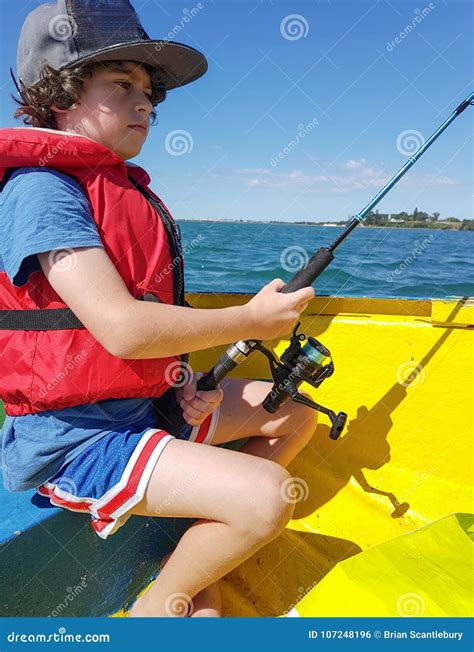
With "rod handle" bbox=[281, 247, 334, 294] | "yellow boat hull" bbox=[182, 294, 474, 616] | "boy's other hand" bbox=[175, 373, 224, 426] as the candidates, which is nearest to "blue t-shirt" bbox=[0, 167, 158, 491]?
"boy's other hand" bbox=[175, 373, 224, 426]

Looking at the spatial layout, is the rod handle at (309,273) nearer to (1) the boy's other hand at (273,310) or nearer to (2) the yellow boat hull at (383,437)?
(1) the boy's other hand at (273,310)

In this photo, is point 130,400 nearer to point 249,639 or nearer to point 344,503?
point 249,639

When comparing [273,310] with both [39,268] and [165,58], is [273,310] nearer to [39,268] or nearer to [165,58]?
[39,268]

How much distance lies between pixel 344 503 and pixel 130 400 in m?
0.95

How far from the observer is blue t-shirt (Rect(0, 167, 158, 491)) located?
1.33m

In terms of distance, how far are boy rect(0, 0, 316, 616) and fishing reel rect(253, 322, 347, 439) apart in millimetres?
153

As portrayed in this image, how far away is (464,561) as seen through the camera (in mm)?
1496

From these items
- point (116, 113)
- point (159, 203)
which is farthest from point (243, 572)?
point (116, 113)

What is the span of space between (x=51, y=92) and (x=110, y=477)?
97cm

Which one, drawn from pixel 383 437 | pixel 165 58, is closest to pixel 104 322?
pixel 165 58

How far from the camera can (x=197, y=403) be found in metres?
1.70

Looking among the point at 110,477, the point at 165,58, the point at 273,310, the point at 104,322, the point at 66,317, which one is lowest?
the point at 110,477

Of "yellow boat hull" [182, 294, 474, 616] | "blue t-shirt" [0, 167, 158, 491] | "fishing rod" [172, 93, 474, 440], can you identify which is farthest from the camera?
"yellow boat hull" [182, 294, 474, 616]

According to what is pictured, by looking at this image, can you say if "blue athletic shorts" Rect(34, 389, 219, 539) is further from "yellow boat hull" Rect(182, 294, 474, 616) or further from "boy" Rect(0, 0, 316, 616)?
"yellow boat hull" Rect(182, 294, 474, 616)
